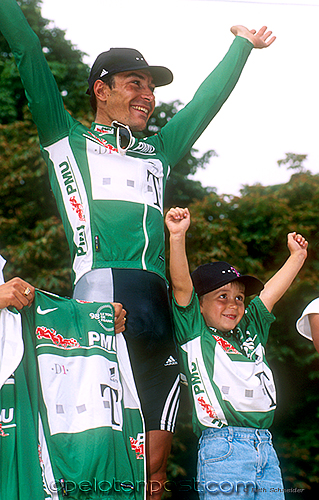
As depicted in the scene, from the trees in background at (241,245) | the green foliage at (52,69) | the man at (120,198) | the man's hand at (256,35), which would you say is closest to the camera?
the man at (120,198)

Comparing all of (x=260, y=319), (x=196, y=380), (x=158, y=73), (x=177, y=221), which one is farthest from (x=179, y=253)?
(x=158, y=73)

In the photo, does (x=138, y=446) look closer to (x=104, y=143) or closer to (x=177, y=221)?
(x=177, y=221)

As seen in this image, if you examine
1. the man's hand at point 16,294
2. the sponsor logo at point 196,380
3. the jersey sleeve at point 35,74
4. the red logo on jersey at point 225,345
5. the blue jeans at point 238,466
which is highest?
the jersey sleeve at point 35,74

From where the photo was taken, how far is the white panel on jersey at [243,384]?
A: 2.51 m

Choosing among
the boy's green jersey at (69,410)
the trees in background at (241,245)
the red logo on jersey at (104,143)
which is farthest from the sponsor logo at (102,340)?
the trees in background at (241,245)

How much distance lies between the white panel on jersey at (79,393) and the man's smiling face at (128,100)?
1084mm

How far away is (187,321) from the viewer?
8.51 ft

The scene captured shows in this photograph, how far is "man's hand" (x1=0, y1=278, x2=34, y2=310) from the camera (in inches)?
81.6

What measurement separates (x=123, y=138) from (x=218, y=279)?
79 cm

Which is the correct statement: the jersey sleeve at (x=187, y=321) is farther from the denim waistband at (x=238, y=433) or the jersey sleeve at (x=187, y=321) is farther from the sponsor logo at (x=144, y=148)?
the sponsor logo at (x=144, y=148)

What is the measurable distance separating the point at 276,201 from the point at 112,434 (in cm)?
353

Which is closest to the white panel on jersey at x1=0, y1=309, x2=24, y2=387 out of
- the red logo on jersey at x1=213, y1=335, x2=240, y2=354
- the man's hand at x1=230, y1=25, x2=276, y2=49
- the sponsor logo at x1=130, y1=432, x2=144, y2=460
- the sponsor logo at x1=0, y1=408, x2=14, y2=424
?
the sponsor logo at x1=0, y1=408, x2=14, y2=424

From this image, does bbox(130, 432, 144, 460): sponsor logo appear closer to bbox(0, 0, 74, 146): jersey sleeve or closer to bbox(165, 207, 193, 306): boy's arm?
bbox(165, 207, 193, 306): boy's arm

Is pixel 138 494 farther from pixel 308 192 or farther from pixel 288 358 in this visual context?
pixel 308 192
